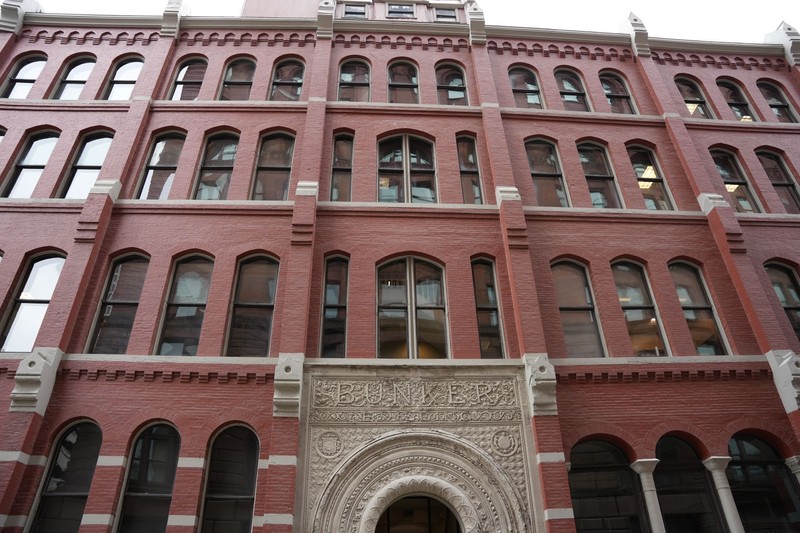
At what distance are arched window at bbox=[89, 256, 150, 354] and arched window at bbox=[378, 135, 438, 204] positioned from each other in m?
5.98

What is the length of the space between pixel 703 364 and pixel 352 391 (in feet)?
23.9

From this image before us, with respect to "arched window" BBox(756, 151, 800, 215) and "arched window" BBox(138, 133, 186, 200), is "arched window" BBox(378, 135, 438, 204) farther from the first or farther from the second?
"arched window" BBox(756, 151, 800, 215)

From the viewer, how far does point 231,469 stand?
32.1ft

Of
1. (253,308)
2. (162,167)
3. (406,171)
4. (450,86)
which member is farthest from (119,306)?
(450,86)

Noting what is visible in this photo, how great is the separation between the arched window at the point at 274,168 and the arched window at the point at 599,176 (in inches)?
313

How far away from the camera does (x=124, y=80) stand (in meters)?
15.5

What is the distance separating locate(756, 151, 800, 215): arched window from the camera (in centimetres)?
1444

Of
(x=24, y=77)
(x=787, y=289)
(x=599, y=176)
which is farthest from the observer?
(x=24, y=77)

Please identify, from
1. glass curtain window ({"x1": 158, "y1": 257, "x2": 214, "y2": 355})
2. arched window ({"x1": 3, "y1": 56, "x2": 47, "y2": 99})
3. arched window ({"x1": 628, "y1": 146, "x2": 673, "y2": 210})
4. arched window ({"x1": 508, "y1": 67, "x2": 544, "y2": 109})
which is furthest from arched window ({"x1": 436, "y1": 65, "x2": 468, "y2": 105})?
arched window ({"x1": 3, "y1": 56, "x2": 47, "y2": 99})

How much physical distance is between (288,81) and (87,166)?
234 inches

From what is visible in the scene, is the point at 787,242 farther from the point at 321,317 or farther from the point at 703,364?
the point at 321,317

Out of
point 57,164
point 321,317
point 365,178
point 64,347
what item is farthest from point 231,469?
point 57,164

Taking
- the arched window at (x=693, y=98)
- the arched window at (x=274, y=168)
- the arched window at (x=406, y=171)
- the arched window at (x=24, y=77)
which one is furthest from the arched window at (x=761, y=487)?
the arched window at (x=24, y=77)

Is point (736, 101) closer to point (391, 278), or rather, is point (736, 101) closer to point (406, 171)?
point (406, 171)
